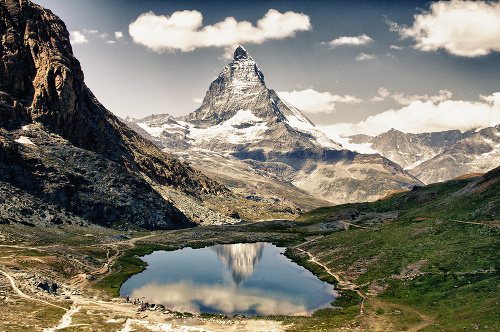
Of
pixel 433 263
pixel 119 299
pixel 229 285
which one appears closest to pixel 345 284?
pixel 433 263

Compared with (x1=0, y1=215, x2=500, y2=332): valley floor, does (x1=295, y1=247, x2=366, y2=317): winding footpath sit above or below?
below

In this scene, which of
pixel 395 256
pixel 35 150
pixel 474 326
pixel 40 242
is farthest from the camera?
pixel 35 150

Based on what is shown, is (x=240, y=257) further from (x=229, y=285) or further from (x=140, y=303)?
(x=140, y=303)

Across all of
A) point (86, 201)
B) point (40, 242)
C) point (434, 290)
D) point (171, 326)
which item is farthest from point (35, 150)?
point (434, 290)

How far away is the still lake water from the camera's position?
8594cm

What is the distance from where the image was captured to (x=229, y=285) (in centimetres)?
10519

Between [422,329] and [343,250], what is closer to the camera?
[422,329]

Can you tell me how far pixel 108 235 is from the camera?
167 metres

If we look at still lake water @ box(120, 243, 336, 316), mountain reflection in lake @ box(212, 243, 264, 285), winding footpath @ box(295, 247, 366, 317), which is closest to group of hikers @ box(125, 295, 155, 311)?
still lake water @ box(120, 243, 336, 316)

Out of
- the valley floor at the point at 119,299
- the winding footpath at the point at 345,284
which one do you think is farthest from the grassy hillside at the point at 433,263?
the winding footpath at the point at 345,284

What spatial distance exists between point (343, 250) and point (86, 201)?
133798mm

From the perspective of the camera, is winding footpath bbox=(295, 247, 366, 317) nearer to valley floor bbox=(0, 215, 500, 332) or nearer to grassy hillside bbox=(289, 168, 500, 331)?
valley floor bbox=(0, 215, 500, 332)

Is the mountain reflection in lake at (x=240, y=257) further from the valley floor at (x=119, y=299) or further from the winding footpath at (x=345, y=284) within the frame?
the winding footpath at (x=345, y=284)

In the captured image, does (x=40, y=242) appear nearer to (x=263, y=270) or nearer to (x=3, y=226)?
(x=3, y=226)
